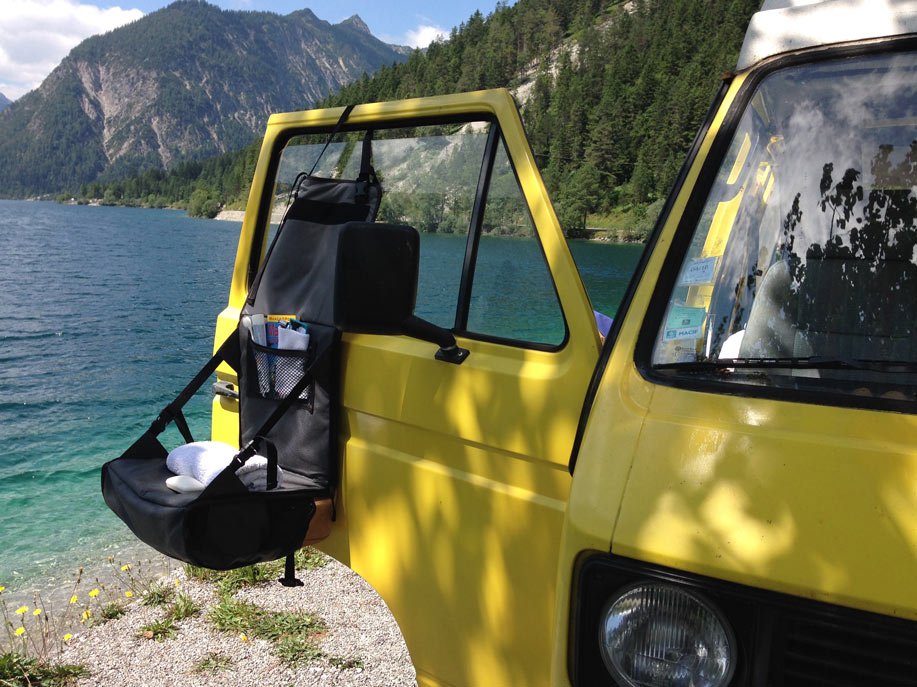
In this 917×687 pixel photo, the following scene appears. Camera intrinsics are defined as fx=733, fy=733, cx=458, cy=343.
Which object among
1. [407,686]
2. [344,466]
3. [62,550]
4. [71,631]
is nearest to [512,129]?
[344,466]

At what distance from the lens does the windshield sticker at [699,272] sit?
72.8 inches

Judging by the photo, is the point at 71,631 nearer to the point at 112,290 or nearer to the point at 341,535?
the point at 341,535

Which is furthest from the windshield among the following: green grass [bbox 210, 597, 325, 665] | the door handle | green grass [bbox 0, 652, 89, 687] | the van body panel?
green grass [bbox 0, 652, 89, 687]

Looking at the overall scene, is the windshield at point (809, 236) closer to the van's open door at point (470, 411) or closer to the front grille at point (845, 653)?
the van's open door at point (470, 411)

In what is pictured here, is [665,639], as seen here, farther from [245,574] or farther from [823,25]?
[245,574]

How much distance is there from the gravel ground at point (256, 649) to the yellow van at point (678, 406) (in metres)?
1.78

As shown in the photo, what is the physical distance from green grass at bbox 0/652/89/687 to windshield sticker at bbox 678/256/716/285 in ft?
12.8

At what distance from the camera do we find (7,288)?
36.0 m

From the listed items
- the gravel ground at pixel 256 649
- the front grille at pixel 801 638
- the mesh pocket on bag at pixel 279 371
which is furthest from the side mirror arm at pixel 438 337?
the gravel ground at pixel 256 649

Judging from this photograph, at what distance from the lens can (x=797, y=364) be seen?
5.30 feet

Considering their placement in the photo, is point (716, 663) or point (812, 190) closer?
point (716, 663)

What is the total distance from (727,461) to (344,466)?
1.51m

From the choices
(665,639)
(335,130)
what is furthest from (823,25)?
(335,130)

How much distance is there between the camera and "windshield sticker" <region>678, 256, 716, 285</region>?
6.06ft
